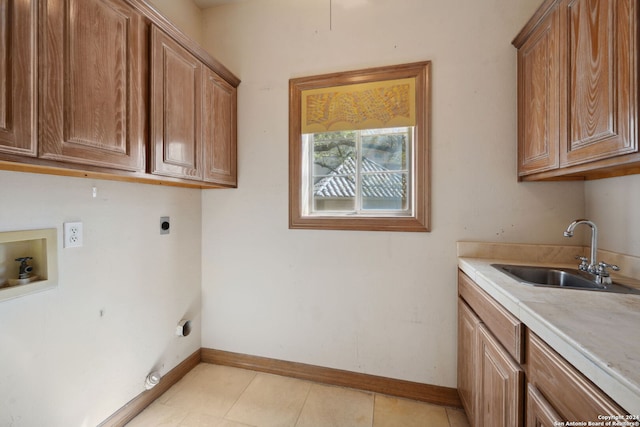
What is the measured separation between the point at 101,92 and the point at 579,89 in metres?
2.07

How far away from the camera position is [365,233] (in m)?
1.86

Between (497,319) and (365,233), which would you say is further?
(365,233)

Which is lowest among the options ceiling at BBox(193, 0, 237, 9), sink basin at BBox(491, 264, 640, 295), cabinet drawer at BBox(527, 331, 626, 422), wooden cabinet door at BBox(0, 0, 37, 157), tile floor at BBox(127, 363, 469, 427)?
tile floor at BBox(127, 363, 469, 427)

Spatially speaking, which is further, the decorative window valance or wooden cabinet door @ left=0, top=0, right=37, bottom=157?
the decorative window valance

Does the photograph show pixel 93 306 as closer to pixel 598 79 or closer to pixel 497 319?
pixel 497 319

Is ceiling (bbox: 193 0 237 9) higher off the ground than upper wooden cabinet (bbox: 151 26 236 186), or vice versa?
ceiling (bbox: 193 0 237 9)

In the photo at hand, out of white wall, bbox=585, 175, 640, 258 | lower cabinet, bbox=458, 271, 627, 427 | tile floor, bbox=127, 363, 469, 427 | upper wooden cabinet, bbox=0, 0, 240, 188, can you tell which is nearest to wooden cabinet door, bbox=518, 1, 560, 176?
white wall, bbox=585, 175, 640, 258

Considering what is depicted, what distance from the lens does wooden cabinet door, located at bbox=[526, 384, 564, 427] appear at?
2.46ft

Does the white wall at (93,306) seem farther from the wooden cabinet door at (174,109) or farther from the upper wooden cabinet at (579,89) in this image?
the upper wooden cabinet at (579,89)

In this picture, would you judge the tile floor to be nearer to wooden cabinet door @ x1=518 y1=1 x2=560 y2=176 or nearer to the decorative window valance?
wooden cabinet door @ x1=518 y1=1 x2=560 y2=176

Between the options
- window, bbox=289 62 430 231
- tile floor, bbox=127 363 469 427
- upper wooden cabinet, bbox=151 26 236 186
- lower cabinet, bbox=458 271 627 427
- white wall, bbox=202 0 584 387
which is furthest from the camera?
window, bbox=289 62 430 231

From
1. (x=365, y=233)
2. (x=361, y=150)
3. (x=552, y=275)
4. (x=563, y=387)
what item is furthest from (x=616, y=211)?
(x=361, y=150)

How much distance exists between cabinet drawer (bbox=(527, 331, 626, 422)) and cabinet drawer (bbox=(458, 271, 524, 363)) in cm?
4

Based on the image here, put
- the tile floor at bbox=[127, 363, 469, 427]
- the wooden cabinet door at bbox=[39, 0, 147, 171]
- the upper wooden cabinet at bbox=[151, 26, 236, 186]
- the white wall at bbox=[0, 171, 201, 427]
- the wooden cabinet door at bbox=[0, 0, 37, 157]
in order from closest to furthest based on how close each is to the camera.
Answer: the wooden cabinet door at bbox=[0, 0, 37, 157]
the wooden cabinet door at bbox=[39, 0, 147, 171]
the white wall at bbox=[0, 171, 201, 427]
the upper wooden cabinet at bbox=[151, 26, 236, 186]
the tile floor at bbox=[127, 363, 469, 427]
